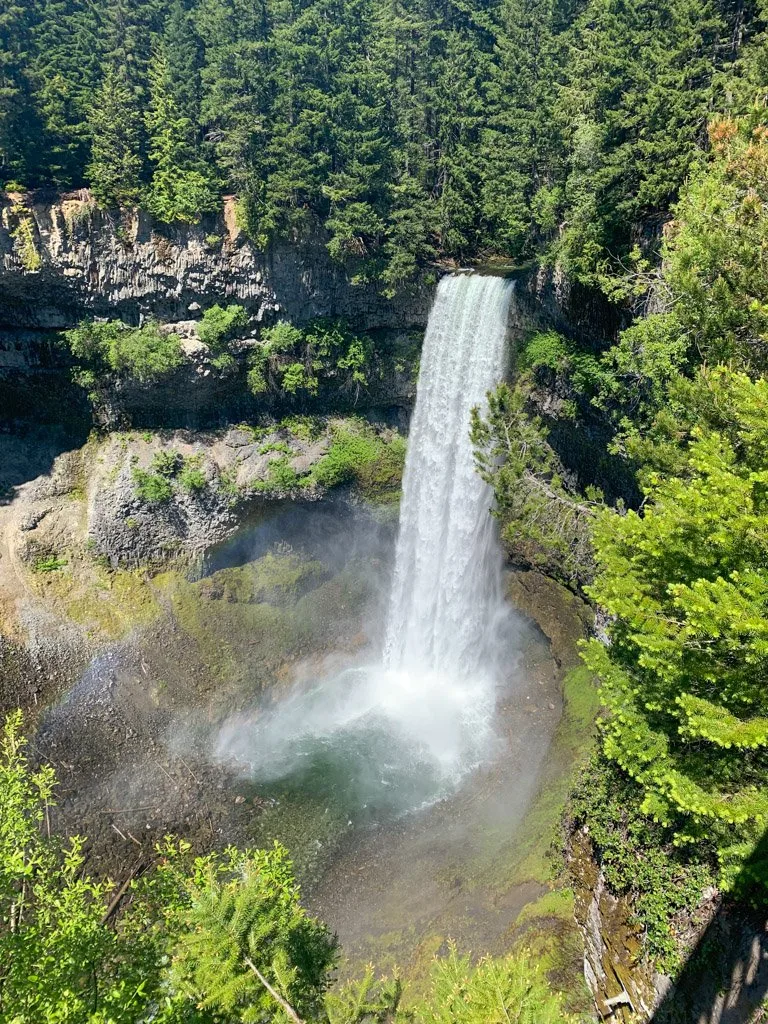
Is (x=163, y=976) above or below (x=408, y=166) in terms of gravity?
below

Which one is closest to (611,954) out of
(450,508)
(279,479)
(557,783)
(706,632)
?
(557,783)

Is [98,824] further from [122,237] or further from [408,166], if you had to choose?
[408,166]

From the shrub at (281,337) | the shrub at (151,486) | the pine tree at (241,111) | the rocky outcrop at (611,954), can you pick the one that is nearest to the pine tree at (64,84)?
the pine tree at (241,111)

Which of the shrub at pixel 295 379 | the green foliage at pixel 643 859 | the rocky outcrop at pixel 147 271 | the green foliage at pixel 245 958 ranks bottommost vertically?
the green foliage at pixel 643 859

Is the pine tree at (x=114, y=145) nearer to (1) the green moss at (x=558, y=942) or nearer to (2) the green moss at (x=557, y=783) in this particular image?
(2) the green moss at (x=557, y=783)

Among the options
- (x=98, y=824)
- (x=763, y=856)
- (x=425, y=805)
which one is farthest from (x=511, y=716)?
(x=98, y=824)

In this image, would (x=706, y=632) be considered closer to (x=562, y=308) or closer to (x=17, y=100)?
(x=562, y=308)

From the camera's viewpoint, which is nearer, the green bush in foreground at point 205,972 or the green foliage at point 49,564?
the green bush in foreground at point 205,972
